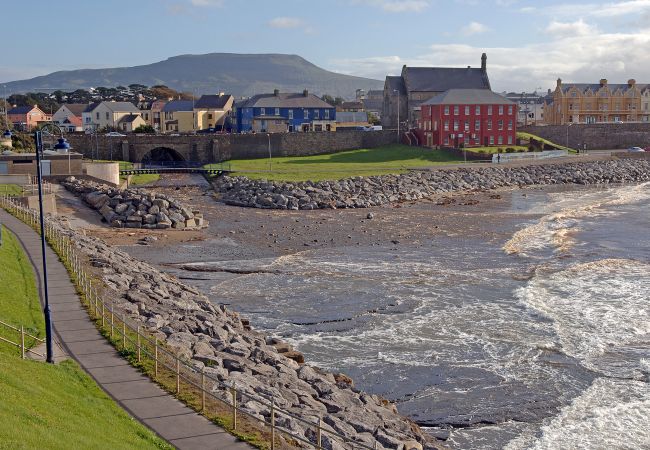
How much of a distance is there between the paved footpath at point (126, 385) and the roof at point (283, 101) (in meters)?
85.2

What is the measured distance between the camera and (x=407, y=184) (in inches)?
2635

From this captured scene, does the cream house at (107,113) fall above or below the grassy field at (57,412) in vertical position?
above

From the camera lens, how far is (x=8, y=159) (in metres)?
59.7

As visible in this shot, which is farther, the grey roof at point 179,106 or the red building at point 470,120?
the grey roof at point 179,106

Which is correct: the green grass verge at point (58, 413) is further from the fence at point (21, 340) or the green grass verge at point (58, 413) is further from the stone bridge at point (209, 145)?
the stone bridge at point (209, 145)

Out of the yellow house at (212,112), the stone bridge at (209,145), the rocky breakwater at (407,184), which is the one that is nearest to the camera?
the rocky breakwater at (407,184)

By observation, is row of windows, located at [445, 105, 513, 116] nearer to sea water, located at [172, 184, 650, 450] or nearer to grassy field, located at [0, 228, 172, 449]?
sea water, located at [172, 184, 650, 450]

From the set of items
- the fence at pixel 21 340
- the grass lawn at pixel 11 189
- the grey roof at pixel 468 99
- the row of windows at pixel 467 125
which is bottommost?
the fence at pixel 21 340

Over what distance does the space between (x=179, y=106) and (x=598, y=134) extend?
61206 mm

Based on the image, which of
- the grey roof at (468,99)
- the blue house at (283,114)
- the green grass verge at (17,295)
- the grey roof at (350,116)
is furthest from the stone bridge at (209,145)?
the green grass verge at (17,295)

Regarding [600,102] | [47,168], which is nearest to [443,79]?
[600,102]

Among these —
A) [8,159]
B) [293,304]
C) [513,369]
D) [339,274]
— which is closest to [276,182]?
[8,159]

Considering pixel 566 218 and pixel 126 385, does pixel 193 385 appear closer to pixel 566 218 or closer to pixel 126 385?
pixel 126 385

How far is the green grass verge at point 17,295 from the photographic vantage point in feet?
65.1
